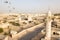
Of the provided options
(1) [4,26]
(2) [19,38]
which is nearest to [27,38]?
(2) [19,38]

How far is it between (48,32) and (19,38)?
15.3 feet

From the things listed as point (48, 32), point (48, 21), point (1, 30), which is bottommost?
point (1, 30)

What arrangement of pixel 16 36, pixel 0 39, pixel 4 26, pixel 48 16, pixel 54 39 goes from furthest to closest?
pixel 4 26 → pixel 16 36 → pixel 0 39 → pixel 54 39 → pixel 48 16

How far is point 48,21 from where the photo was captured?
15.8m

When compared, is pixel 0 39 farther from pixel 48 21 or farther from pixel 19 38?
pixel 48 21

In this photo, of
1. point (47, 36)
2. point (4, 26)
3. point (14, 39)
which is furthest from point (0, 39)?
point (4, 26)

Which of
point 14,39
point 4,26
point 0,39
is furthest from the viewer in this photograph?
point 4,26

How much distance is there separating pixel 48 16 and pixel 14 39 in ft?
18.0

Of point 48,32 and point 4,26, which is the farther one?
point 4,26

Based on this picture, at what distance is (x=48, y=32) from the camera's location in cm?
1642

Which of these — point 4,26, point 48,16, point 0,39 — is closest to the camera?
point 48,16

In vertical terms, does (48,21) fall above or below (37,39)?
above

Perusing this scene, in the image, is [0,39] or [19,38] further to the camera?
[19,38]

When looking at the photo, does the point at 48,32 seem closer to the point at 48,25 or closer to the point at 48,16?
the point at 48,25
